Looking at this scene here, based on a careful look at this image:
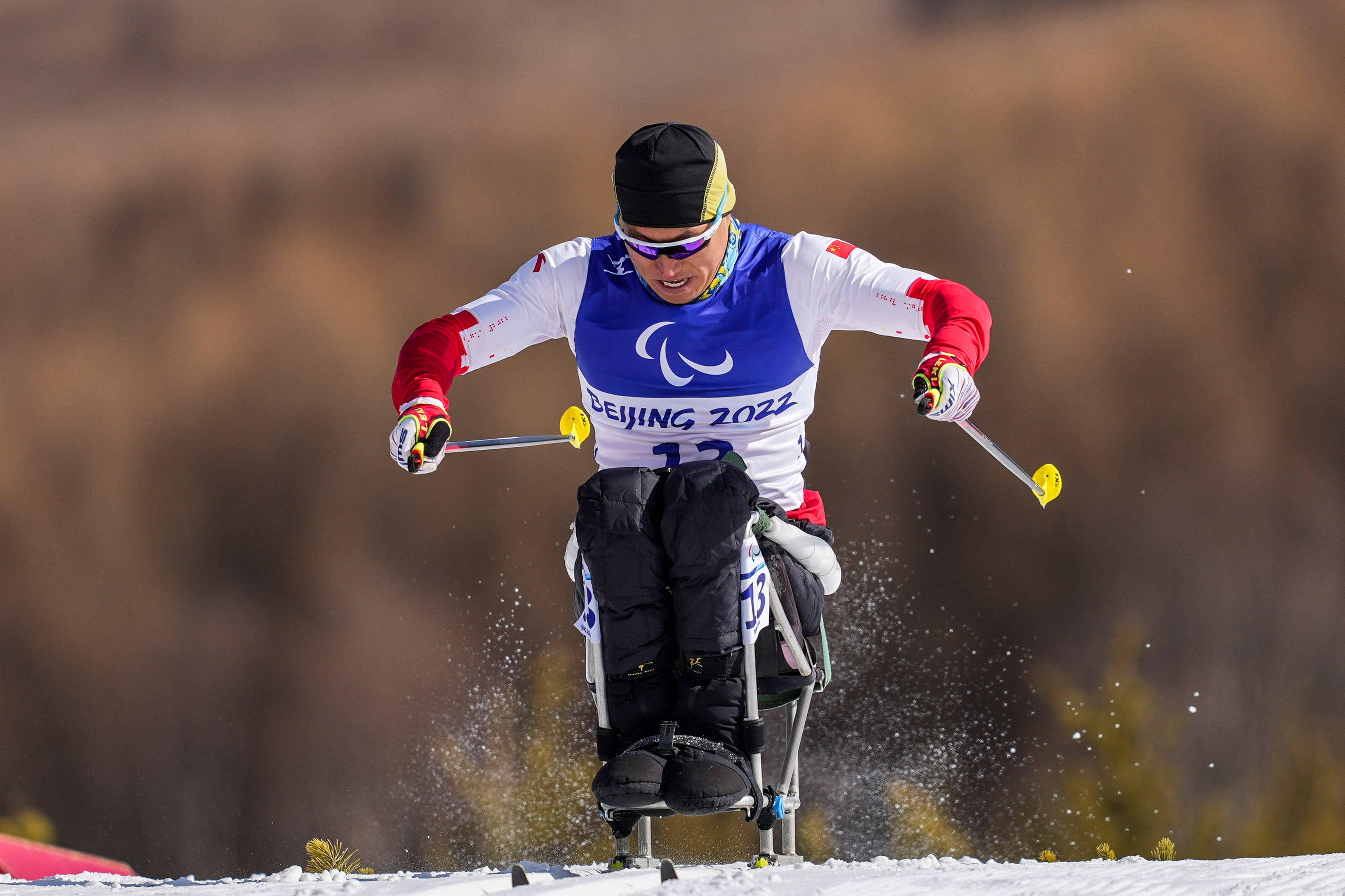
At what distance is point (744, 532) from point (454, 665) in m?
3.31

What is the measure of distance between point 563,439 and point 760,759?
82 cm

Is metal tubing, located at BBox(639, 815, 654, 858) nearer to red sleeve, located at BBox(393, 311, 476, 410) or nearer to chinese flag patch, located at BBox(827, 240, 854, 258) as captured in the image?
red sleeve, located at BBox(393, 311, 476, 410)

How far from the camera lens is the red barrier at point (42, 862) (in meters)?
3.61

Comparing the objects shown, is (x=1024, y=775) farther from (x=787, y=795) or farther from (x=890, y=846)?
(x=787, y=795)

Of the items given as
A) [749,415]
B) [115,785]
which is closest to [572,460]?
[115,785]

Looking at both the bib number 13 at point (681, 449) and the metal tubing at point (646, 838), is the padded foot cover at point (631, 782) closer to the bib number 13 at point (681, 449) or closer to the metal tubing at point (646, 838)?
the metal tubing at point (646, 838)

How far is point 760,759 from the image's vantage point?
2600 millimetres

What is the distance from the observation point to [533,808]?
17.3ft

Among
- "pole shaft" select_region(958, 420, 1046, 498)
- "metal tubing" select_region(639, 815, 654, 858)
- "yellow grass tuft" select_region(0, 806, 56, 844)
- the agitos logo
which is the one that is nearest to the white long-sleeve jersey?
the agitos logo

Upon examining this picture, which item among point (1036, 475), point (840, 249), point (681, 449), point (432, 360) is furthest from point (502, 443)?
point (1036, 475)

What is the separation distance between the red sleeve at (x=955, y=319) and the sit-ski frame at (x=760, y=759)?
59 centimetres

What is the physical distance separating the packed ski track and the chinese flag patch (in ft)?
4.16

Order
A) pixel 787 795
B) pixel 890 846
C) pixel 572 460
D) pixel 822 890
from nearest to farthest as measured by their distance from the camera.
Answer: pixel 822 890
pixel 787 795
pixel 890 846
pixel 572 460

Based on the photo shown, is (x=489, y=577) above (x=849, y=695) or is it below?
above
